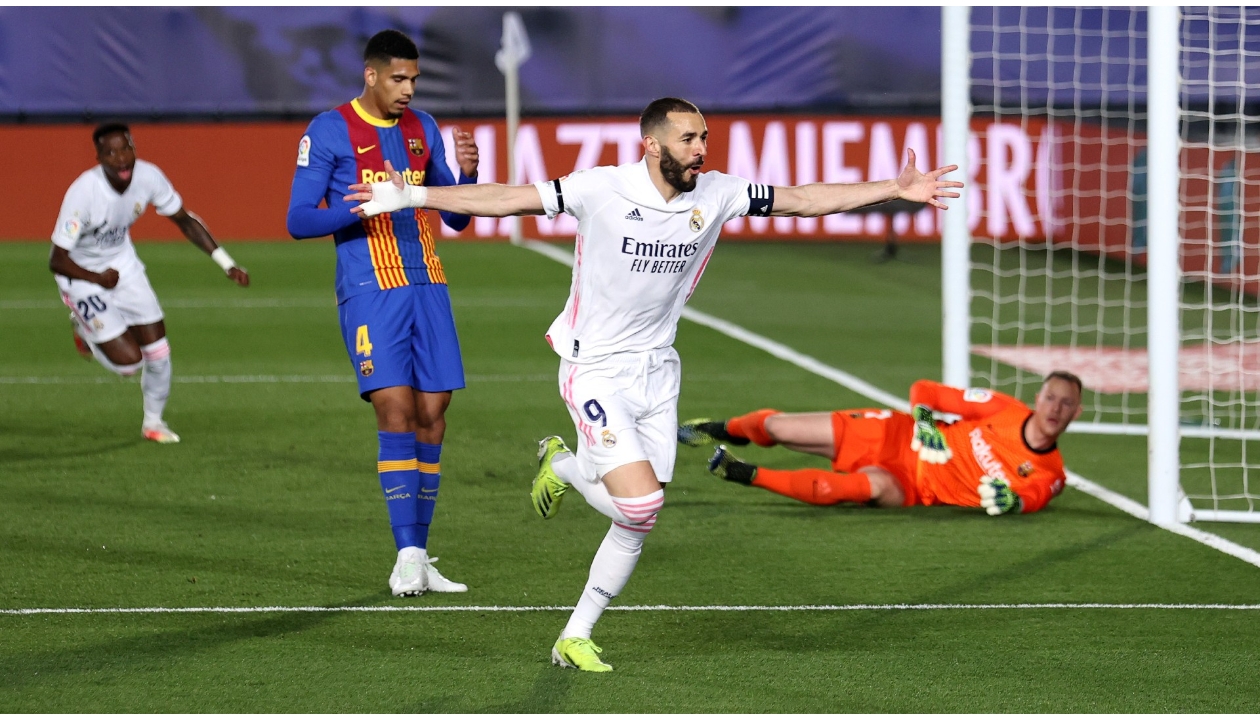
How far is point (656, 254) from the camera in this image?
5.54m

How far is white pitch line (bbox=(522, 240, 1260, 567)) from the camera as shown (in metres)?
7.53

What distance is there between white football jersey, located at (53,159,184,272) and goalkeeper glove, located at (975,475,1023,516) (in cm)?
501

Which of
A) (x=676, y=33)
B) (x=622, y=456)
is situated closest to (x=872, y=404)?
(x=622, y=456)

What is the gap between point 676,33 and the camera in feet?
82.8

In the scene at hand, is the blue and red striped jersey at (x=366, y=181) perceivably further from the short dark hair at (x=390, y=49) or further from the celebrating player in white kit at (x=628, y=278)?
the celebrating player in white kit at (x=628, y=278)

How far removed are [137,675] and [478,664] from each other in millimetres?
1102

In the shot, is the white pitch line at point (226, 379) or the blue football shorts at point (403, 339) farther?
the white pitch line at point (226, 379)

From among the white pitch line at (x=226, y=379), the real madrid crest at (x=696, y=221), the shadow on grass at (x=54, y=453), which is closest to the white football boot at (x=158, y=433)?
the shadow on grass at (x=54, y=453)

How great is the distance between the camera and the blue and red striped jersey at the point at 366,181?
635 centimetres

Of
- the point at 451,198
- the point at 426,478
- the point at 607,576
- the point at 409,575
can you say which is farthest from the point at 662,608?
the point at 451,198

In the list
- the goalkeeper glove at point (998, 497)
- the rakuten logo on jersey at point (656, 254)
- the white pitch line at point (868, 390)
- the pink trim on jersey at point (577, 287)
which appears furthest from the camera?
the goalkeeper glove at point (998, 497)

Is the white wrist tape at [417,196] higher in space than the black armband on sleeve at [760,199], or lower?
higher

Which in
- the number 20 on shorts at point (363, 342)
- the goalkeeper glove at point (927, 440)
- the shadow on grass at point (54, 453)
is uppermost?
the number 20 on shorts at point (363, 342)

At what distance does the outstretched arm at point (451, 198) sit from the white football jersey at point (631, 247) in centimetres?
8
